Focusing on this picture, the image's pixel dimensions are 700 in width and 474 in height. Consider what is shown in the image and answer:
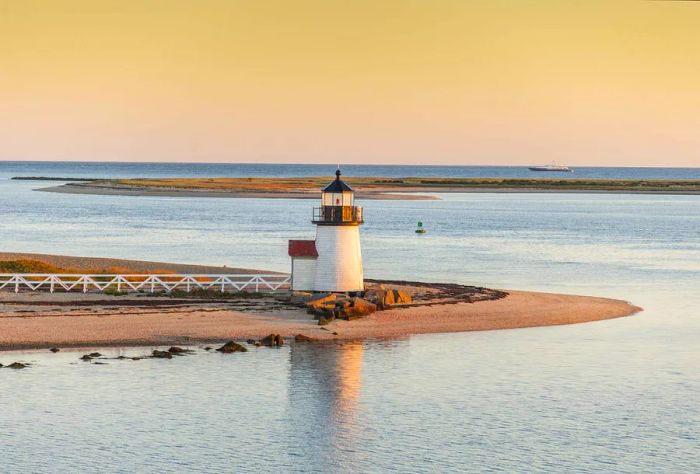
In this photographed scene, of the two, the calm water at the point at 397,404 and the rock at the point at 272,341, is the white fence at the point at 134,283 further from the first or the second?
the calm water at the point at 397,404

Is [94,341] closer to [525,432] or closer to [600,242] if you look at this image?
[525,432]

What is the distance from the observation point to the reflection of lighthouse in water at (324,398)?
24.2 m

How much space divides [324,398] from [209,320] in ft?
31.2

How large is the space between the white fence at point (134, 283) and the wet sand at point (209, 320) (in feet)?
4.33

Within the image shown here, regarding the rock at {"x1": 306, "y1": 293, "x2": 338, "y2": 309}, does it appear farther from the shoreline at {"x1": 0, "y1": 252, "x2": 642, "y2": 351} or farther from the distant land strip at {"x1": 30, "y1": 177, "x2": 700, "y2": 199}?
the distant land strip at {"x1": 30, "y1": 177, "x2": 700, "y2": 199}

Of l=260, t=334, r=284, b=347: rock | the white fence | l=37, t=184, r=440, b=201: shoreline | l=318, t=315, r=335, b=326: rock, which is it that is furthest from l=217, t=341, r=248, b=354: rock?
l=37, t=184, r=440, b=201: shoreline

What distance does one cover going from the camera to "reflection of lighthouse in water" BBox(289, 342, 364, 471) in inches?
954

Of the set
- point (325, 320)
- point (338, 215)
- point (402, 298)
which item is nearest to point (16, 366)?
point (325, 320)

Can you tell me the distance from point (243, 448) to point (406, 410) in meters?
4.83

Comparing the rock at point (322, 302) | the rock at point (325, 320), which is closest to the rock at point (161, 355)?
the rock at point (325, 320)

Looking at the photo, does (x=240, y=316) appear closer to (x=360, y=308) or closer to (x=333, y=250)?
(x=360, y=308)

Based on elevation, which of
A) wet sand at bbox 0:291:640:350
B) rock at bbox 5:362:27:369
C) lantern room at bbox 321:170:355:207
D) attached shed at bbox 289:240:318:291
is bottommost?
rock at bbox 5:362:27:369

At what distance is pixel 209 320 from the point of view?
37062mm

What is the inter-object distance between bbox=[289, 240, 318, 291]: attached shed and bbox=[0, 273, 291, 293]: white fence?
2.01m
